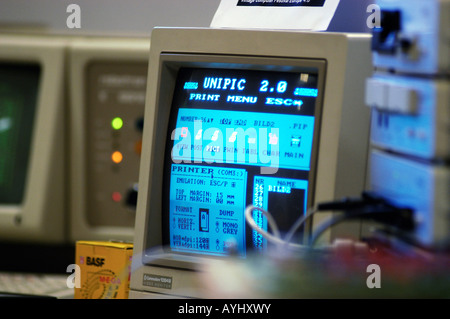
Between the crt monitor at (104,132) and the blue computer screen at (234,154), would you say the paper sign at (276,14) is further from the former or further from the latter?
the crt monitor at (104,132)

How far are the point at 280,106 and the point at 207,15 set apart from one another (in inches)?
34.8

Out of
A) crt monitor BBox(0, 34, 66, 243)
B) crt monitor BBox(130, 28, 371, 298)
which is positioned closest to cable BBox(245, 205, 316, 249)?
crt monitor BBox(130, 28, 371, 298)

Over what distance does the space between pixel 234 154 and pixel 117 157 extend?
2.76ft

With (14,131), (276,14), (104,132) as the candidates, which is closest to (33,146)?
(14,131)

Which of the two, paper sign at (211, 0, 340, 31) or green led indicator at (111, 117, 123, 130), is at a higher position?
paper sign at (211, 0, 340, 31)

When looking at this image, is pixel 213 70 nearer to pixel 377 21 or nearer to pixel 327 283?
pixel 377 21

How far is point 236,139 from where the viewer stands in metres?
1.08

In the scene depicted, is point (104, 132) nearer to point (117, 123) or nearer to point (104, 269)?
point (117, 123)

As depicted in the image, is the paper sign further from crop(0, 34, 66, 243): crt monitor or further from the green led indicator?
crop(0, 34, 66, 243): crt monitor

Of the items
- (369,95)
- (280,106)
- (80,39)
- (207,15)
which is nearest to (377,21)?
(369,95)

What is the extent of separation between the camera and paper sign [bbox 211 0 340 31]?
1120 millimetres

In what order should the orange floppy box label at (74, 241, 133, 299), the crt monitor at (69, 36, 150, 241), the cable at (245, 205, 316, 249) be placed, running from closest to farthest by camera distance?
the cable at (245, 205, 316, 249) → the orange floppy box label at (74, 241, 133, 299) → the crt monitor at (69, 36, 150, 241)

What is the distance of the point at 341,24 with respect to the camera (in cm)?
116

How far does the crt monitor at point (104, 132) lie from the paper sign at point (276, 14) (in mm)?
648
